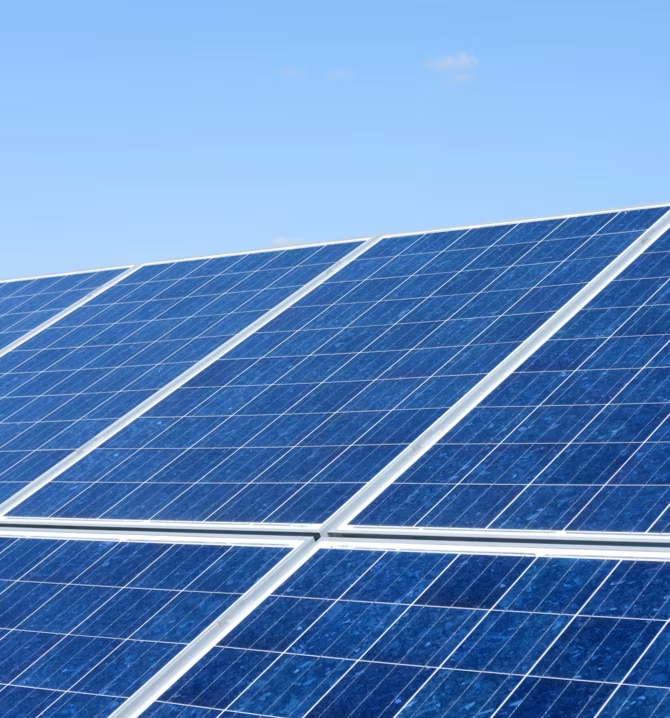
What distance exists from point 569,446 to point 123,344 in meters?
10.3

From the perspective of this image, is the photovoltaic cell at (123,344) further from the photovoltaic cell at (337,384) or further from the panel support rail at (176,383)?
the photovoltaic cell at (337,384)

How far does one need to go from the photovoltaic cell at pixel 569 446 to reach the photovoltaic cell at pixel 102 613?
1.82m

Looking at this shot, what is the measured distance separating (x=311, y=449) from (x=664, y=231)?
6.75 meters

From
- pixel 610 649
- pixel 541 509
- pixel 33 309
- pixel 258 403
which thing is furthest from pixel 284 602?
pixel 33 309

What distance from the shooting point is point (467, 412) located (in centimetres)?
1541

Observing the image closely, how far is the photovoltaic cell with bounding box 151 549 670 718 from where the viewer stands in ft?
33.8

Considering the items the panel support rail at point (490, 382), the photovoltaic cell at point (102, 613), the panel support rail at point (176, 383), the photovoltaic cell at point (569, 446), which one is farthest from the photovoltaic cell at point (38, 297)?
the photovoltaic cell at point (569, 446)

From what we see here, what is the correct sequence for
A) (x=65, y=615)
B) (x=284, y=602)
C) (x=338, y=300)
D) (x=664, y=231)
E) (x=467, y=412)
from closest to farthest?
(x=284, y=602)
(x=65, y=615)
(x=467, y=412)
(x=664, y=231)
(x=338, y=300)

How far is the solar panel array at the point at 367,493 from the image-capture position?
11227 millimetres

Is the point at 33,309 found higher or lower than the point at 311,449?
higher

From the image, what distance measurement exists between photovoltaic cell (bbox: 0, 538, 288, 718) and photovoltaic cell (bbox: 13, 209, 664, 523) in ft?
2.81

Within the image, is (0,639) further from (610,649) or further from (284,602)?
(610,649)

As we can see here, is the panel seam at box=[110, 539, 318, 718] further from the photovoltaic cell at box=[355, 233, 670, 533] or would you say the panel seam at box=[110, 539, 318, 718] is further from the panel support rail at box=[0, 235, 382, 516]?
the panel support rail at box=[0, 235, 382, 516]

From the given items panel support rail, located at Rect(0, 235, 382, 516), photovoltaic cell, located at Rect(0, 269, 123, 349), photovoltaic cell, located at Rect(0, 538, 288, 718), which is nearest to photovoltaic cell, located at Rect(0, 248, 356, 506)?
panel support rail, located at Rect(0, 235, 382, 516)
